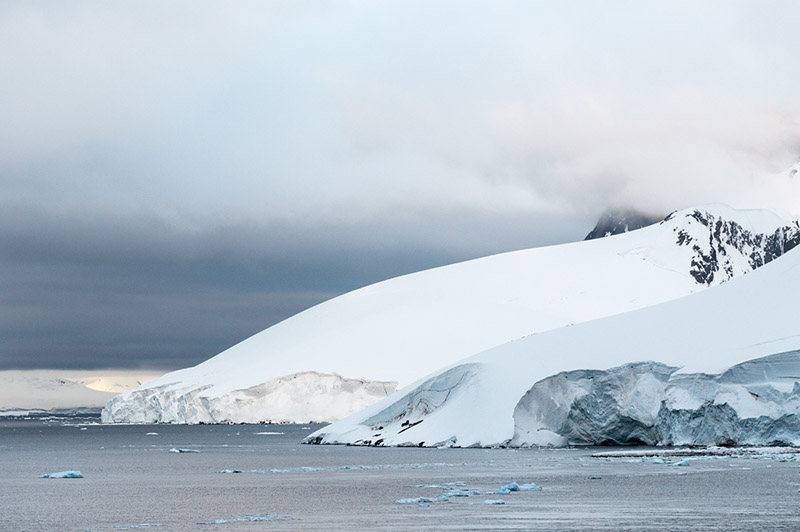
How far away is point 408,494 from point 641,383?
891 inches

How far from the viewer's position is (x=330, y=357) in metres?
117

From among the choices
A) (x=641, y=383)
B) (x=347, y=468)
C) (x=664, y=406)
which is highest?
(x=641, y=383)

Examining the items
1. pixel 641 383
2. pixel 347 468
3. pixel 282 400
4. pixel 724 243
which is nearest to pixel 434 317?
pixel 282 400

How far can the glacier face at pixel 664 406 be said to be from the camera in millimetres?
45781

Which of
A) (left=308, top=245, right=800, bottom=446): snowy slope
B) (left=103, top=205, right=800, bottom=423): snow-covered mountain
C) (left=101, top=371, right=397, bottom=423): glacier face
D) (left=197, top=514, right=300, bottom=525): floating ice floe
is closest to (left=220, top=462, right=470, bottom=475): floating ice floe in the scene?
(left=308, top=245, right=800, bottom=446): snowy slope

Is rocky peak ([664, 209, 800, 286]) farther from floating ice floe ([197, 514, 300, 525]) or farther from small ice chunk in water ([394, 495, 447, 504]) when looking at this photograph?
floating ice floe ([197, 514, 300, 525])

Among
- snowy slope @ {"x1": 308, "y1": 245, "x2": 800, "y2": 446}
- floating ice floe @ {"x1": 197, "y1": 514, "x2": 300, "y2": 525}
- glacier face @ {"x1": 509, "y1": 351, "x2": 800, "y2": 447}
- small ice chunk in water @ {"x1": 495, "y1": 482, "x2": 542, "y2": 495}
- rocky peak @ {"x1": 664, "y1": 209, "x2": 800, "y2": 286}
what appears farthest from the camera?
rocky peak @ {"x1": 664, "y1": 209, "x2": 800, "y2": 286}

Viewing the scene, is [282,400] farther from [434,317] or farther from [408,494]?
[408,494]

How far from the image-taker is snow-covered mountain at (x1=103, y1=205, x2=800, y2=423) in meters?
115

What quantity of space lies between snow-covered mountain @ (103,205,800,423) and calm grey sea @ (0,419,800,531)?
62348 millimetres

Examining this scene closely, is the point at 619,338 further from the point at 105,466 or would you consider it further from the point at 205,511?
the point at 205,511

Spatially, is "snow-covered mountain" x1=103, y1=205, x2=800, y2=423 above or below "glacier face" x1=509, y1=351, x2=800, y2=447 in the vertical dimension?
above

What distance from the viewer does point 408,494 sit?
30734 mm

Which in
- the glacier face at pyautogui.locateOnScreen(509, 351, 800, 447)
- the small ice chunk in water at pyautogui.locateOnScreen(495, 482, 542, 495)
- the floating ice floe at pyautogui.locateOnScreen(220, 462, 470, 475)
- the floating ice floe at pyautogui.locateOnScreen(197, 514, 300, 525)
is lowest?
the floating ice floe at pyautogui.locateOnScreen(197, 514, 300, 525)
